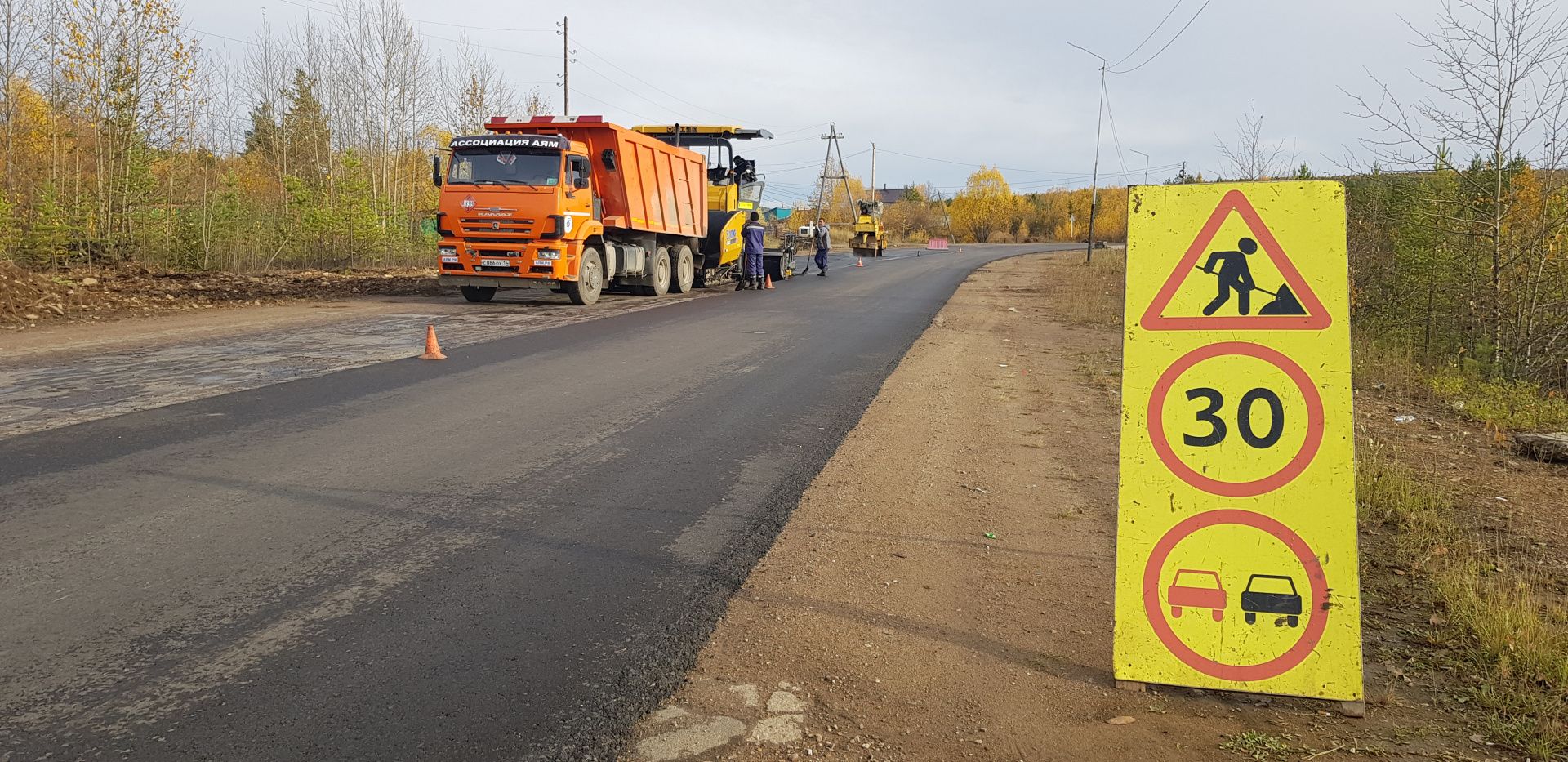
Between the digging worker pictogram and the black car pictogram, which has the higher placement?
the digging worker pictogram

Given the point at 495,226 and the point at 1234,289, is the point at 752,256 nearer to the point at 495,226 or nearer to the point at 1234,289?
the point at 495,226

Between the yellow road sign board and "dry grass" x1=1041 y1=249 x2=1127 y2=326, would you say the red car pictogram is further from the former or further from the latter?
"dry grass" x1=1041 y1=249 x2=1127 y2=326

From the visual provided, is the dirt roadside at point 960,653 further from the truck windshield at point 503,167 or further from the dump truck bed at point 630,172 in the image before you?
the dump truck bed at point 630,172

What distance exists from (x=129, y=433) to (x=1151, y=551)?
21.6 ft

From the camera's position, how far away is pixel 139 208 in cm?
1966

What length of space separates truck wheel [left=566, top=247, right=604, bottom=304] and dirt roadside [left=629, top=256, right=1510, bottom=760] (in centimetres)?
1229

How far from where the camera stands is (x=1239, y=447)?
3217mm

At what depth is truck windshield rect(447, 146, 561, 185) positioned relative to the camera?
17.3 m

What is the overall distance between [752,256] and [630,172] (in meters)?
5.12

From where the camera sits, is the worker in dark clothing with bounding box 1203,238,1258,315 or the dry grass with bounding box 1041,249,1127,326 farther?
the dry grass with bounding box 1041,249,1127,326

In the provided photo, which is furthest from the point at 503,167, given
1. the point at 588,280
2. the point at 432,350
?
the point at 432,350

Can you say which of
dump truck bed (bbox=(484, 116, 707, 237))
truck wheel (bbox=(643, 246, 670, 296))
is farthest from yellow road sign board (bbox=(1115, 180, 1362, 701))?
truck wheel (bbox=(643, 246, 670, 296))

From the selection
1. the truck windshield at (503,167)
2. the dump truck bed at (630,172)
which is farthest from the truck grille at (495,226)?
the dump truck bed at (630,172)

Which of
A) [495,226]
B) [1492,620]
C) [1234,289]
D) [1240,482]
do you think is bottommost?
[1492,620]
